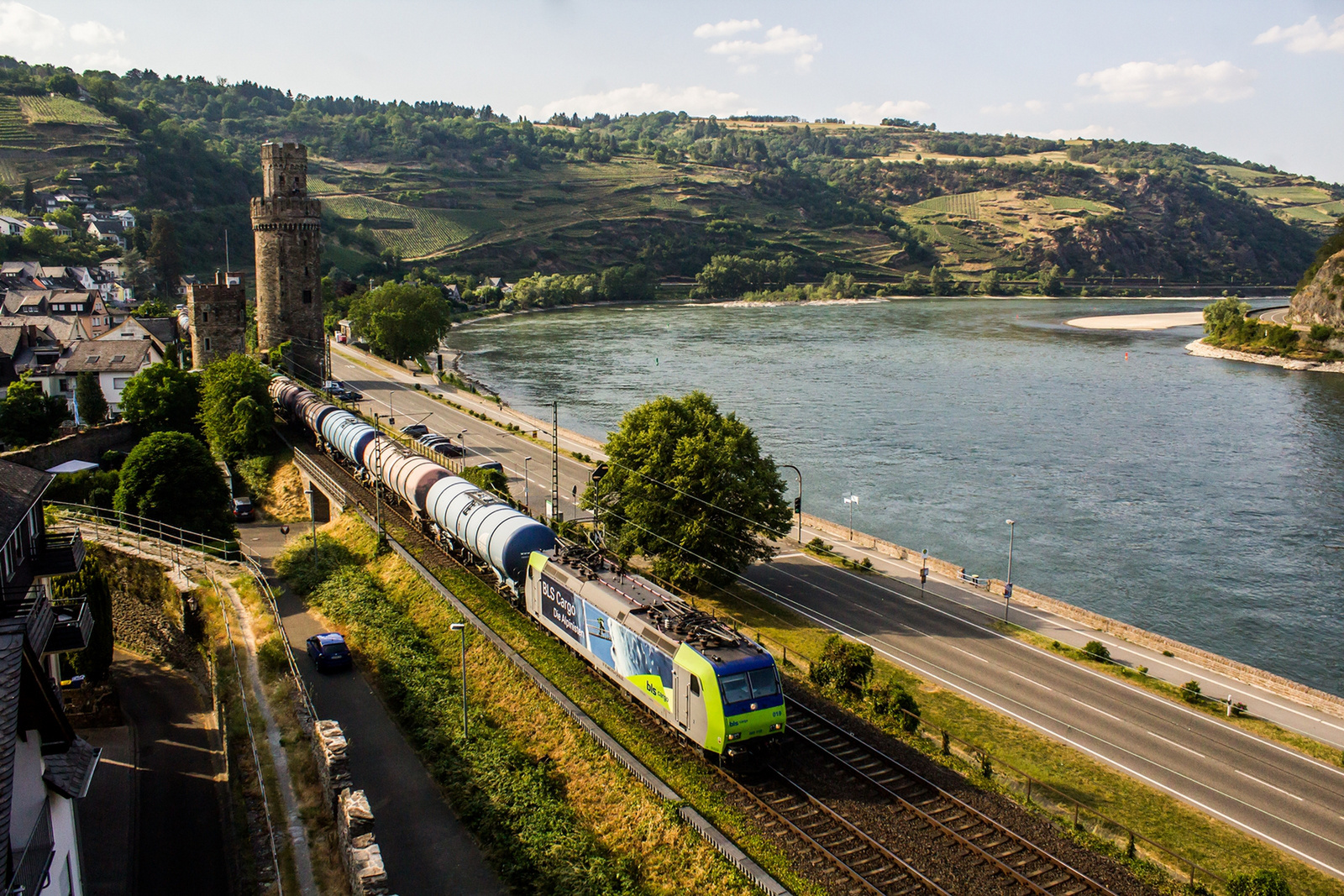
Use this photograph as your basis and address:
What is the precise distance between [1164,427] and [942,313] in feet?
365

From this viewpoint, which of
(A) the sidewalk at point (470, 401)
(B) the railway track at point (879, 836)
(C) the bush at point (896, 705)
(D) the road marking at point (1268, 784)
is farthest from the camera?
(A) the sidewalk at point (470, 401)

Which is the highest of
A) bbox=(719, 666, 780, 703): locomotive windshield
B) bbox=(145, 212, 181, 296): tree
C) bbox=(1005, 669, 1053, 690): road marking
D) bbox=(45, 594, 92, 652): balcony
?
bbox=(145, 212, 181, 296): tree

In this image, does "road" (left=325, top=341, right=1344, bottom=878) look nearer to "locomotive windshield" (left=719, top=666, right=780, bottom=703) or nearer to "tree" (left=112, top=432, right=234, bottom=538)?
"locomotive windshield" (left=719, top=666, right=780, bottom=703)

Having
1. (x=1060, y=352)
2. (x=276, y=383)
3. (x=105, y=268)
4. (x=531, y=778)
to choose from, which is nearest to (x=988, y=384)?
Answer: (x=1060, y=352)

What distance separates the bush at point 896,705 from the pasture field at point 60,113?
205863mm

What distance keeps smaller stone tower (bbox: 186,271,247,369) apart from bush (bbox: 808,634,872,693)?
55.1 metres

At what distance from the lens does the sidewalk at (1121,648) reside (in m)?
30.0

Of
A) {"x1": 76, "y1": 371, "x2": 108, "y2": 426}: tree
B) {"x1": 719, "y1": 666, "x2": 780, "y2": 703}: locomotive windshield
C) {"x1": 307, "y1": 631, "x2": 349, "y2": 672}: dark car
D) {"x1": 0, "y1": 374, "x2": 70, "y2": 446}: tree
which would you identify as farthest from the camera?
{"x1": 76, "y1": 371, "x2": 108, "y2": 426}: tree

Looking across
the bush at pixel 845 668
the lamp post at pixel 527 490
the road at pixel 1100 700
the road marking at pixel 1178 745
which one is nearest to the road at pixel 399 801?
the bush at pixel 845 668

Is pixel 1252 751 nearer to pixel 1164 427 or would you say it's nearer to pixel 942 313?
pixel 1164 427

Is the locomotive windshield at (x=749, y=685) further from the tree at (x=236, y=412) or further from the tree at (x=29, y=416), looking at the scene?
the tree at (x=29, y=416)

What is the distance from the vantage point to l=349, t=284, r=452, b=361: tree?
10038cm

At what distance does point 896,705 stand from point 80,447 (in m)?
47.2

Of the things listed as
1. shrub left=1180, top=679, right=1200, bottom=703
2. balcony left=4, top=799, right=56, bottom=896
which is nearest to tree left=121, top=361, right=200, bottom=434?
balcony left=4, top=799, right=56, bottom=896
